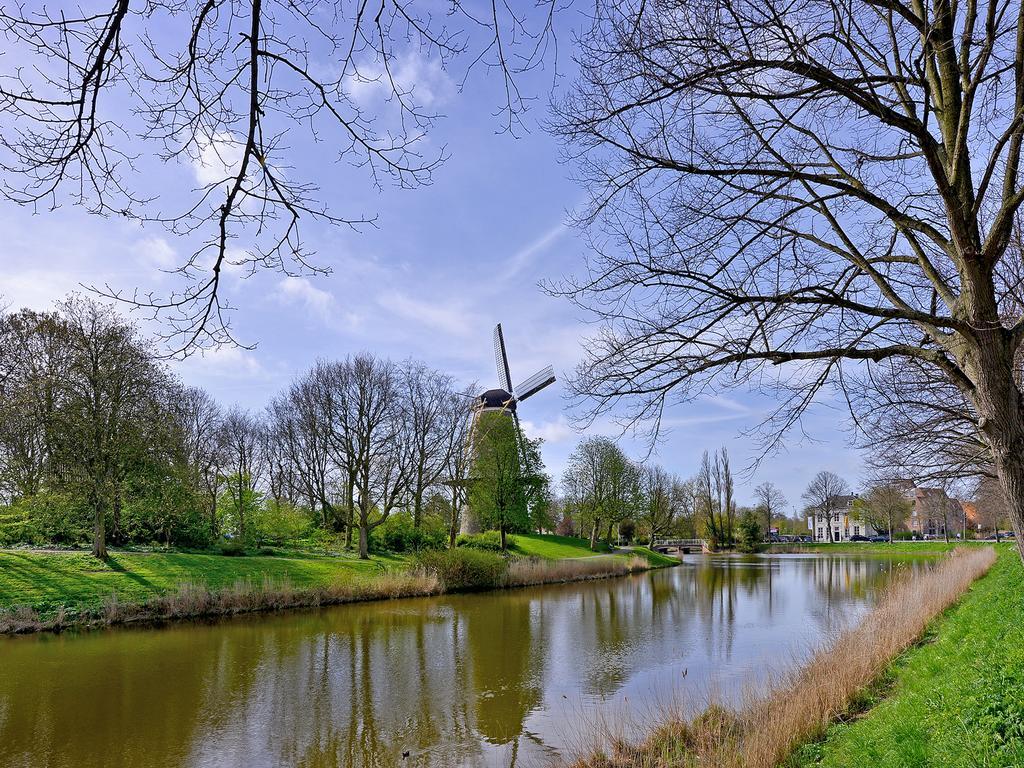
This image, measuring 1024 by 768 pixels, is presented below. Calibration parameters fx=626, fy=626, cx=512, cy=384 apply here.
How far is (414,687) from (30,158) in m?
10.6

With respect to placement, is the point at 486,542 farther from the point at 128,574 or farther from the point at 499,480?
the point at 128,574

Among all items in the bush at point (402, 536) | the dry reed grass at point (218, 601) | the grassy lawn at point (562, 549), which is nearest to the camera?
the dry reed grass at point (218, 601)

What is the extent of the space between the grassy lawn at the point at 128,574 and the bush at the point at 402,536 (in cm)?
659

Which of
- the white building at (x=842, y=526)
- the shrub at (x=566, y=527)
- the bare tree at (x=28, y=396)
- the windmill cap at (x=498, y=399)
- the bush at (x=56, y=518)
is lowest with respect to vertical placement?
the white building at (x=842, y=526)

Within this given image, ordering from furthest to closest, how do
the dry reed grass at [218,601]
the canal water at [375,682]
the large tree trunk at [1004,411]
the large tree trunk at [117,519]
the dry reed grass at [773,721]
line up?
the large tree trunk at [117,519], the dry reed grass at [218,601], the canal water at [375,682], the dry reed grass at [773,721], the large tree trunk at [1004,411]

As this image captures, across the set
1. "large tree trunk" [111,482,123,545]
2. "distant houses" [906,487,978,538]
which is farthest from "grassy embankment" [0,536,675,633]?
"distant houses" [906,487,978,538]

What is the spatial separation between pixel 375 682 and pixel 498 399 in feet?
109

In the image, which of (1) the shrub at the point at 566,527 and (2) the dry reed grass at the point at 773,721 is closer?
(2) the dry reed grass at the point at 773,721

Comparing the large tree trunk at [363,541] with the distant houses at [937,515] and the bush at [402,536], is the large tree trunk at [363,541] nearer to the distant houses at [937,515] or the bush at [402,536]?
the bush at [402,536]

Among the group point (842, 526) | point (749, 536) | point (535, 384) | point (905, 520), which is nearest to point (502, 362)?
point (535, 384)

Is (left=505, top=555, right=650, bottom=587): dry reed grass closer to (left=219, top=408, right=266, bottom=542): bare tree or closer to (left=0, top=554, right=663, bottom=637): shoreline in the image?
(left=0, top=554, right=663, bottom=637): shoreline

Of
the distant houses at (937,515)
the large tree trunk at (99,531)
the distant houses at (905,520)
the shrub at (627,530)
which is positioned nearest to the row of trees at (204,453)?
the large tree trunk at (99,531)

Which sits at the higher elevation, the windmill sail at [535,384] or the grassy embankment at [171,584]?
the windmill sail at [535,384]

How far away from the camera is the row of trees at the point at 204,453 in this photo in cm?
1972
